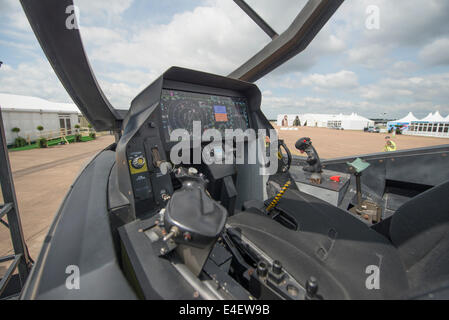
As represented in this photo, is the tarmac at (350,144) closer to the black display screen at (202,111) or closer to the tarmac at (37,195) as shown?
the black display screen at (202,111)

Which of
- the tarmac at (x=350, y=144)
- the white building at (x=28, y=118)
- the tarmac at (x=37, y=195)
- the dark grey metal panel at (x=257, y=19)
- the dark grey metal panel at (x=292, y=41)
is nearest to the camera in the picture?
the tarmac at (x=37, y=195)

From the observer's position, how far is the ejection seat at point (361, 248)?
81cm

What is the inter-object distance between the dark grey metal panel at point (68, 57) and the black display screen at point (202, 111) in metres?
1.40

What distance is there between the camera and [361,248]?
107cm

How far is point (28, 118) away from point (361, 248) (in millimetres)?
17844

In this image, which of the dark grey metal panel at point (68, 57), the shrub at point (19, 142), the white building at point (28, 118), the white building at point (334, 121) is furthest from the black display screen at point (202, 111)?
the white building at point (334, 121)

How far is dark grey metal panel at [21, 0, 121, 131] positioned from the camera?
70.5 inches

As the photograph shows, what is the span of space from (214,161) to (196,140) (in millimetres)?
260

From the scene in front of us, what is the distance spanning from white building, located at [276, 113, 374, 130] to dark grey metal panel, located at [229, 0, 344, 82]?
38.9m

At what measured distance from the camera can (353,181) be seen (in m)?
2.62

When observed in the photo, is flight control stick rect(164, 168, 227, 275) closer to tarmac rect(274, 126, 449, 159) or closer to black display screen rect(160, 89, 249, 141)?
black display screen rect(160, 89, 249, 141)

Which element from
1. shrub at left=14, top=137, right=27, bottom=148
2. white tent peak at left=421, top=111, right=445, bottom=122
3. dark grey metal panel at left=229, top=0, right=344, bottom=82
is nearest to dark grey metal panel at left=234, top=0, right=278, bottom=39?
dark grey metal panel at left=229, top=0, right=344, bottom=82
